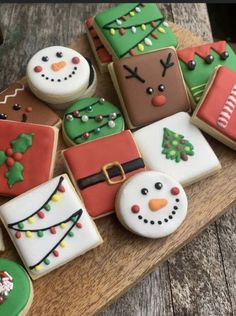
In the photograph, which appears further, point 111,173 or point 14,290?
point 111,173

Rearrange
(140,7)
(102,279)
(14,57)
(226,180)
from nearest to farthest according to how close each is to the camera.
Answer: (102,279)
(226,180)
(140,7)
(14,57)

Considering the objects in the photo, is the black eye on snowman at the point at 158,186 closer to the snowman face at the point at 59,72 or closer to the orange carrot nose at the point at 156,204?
the orange carrot nose at the point at 156,204

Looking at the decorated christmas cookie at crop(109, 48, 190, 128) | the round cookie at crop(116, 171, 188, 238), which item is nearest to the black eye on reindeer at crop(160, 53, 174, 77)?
the decorated christmas cookie at crop(109, 48, 190, 128)

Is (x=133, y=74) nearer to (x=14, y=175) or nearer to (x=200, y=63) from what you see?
(x=200, y=63)

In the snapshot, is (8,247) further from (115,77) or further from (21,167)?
(115,77)

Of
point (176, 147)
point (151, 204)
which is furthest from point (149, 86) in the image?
point (151, 204)

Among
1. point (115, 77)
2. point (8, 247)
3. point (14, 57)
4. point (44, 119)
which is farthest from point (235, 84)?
point (14, 57)
